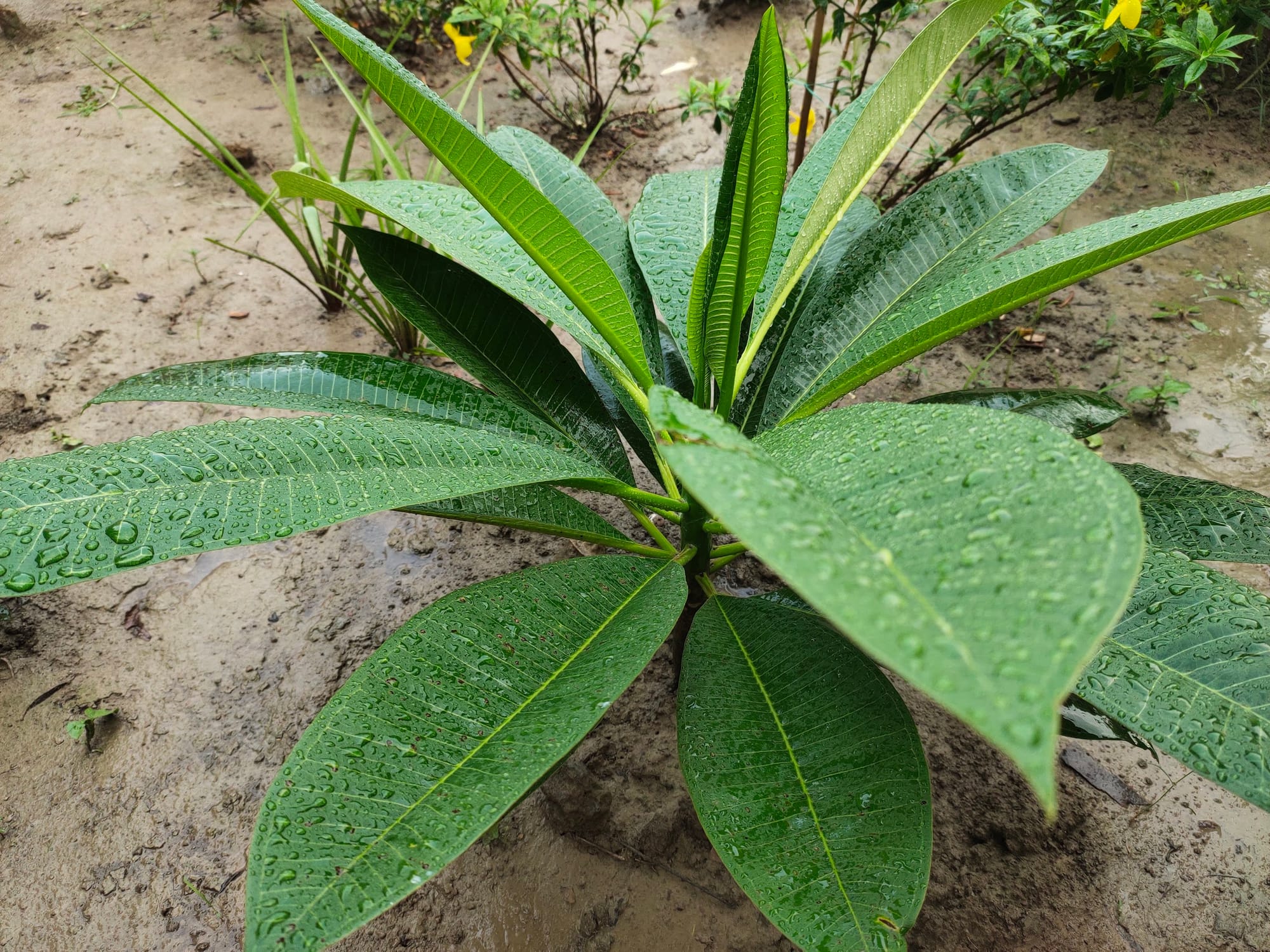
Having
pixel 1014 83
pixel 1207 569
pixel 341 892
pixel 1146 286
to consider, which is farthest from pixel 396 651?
pixel 1146 286

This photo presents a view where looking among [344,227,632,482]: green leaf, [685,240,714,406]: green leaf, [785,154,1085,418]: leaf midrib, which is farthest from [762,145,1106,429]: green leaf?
[344,227,632,482]: green leaf

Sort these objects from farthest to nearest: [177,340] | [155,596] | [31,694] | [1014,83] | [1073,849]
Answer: [177,340] < [1014,83] < [155,596] < [31,694] < [1073,849]

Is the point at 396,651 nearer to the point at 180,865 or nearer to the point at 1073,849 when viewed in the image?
the point at 180,865

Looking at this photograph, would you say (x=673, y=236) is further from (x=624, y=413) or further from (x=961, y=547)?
(x=961, y=547)

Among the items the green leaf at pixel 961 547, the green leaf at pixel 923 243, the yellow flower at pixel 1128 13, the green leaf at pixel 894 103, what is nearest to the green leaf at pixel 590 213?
the green leaf at pixel 923 243

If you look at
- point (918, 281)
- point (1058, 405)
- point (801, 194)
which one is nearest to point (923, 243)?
point (918, 281)

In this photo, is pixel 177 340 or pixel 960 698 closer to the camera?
pixel 960 698
